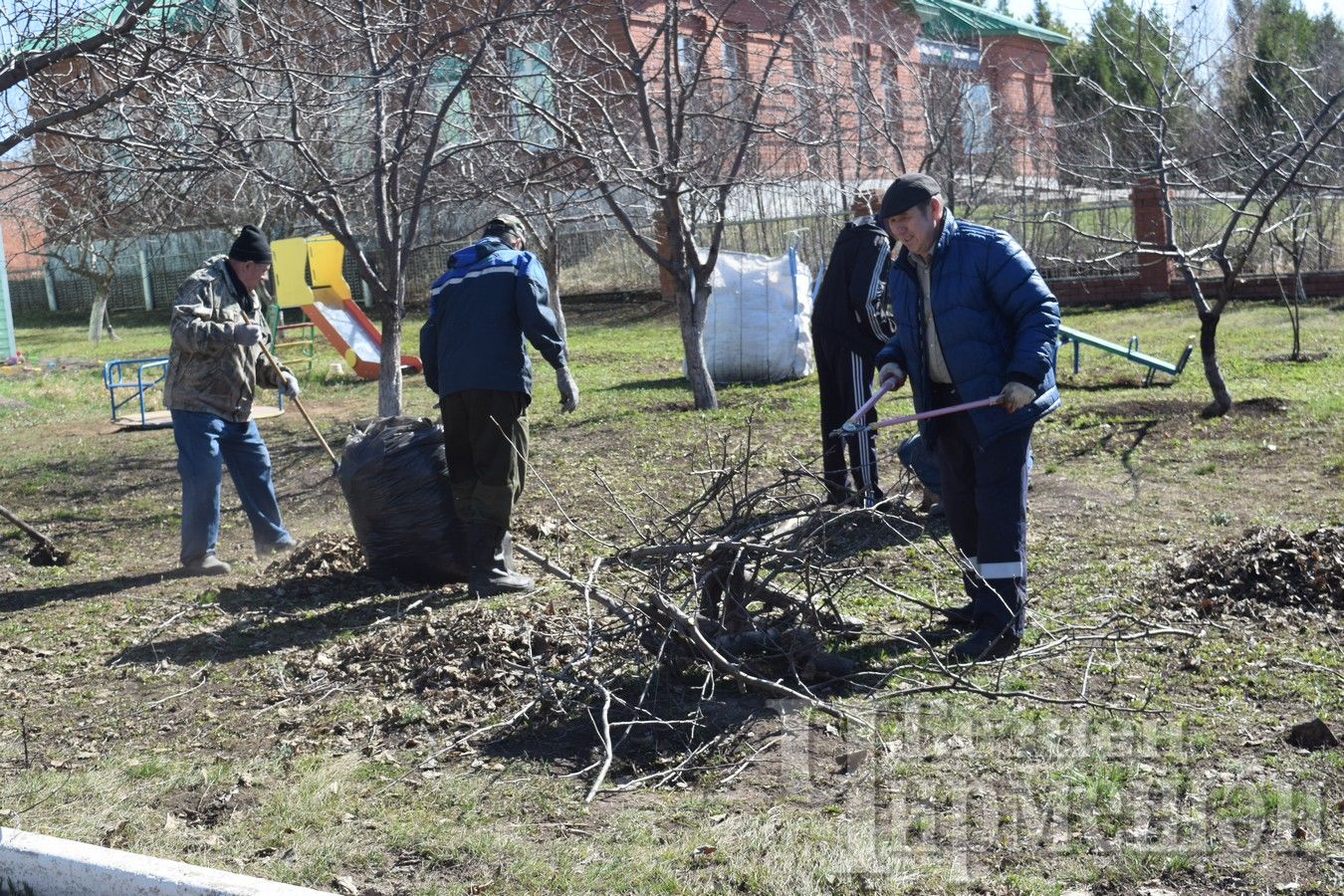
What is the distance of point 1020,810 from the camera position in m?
3.56

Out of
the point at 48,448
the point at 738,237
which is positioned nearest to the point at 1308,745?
the point at 48,448

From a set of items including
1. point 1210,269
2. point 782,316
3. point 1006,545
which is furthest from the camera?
point 1210,269

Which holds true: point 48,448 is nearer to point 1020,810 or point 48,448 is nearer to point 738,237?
point 1020,810

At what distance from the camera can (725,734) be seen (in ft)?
13.8

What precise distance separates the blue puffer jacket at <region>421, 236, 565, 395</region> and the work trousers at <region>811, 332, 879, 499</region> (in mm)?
1592

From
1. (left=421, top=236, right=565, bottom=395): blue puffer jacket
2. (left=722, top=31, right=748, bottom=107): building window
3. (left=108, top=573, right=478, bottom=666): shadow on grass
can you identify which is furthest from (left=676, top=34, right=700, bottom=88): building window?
(left=108, top=573, right=478, bottom=666): shadow on grass

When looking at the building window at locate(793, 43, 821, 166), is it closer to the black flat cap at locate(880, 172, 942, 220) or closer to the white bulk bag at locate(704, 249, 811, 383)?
the white bulk bag at locate(704, 249, 811, 383)

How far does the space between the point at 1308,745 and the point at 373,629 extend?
3.59m

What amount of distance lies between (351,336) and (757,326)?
18.9 feet

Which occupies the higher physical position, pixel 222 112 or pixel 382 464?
pixel 222 112

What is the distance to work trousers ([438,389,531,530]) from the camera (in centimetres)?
598

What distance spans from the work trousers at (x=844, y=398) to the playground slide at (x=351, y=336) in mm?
8720

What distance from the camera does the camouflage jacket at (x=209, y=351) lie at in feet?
22.2

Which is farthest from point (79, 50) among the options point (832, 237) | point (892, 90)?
point (832, 237)
